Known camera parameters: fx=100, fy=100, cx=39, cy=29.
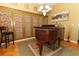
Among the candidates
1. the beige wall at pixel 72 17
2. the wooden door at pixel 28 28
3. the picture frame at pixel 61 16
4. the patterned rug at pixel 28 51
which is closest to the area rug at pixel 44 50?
the patterned rug at pixel 28 51

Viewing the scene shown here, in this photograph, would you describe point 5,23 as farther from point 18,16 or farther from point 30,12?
point 30,12

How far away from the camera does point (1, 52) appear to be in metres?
1.64

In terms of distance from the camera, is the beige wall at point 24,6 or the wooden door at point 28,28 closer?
the beige wall at point 24,6

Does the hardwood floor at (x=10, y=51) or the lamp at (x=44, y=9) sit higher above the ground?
the lamp at (x=44, y=9)

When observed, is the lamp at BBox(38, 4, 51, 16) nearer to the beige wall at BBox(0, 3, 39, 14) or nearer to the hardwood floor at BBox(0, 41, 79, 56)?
the beige wall at BBox(0, 3, 39, 14)

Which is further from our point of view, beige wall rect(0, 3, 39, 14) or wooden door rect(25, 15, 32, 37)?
wooden door rect(25, 15, 32, 37)

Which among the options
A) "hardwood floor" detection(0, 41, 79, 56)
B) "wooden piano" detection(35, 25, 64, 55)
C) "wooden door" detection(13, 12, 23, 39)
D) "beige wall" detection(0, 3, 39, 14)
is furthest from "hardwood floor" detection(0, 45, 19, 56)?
"beige wall" detection(0, 3, 39, 14)

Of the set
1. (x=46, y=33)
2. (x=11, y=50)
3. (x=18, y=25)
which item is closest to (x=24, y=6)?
(x=18, y=25)

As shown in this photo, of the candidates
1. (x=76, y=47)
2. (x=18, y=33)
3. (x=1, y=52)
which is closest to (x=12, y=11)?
(x=18, y=33)

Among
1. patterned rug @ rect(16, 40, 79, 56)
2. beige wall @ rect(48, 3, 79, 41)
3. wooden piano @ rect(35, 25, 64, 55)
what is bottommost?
patterned rug @ rect(16, 40, 79, 56)

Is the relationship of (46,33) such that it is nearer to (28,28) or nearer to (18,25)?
(28,28)

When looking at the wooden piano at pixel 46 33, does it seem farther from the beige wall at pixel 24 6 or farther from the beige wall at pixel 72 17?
the beige wall at pixel 24 6

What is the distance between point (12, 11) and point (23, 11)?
180 mm

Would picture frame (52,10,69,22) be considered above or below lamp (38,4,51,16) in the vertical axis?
below
